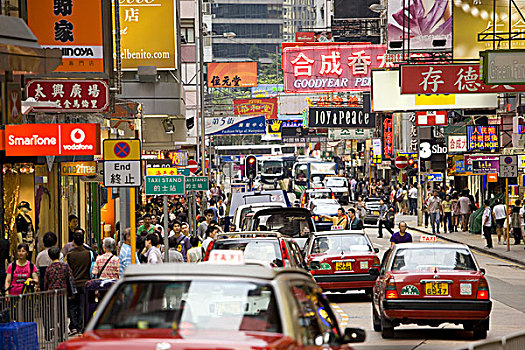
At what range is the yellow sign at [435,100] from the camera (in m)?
31.1

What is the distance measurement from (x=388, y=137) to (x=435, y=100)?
136 feet

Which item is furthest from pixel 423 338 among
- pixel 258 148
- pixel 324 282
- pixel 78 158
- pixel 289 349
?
pixel 258 148

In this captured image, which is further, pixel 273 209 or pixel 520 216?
pixel 520 216

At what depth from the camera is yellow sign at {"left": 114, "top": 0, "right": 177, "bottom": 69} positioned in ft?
82.6

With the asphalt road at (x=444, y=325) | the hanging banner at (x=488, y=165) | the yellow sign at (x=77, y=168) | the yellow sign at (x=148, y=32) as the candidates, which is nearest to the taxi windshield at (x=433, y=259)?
the asphalt road at (x=444, y=325)

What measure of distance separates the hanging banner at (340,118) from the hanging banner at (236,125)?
17.6 m

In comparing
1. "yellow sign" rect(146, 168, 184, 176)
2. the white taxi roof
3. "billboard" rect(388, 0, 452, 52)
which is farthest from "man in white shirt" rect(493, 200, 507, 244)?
the white taxi roof

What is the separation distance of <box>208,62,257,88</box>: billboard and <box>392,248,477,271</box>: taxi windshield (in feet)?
214

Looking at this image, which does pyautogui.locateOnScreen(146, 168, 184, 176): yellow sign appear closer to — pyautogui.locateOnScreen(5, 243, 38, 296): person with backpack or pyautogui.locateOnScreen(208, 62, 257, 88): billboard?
pyautogui.locateOnScreen(5, 243, 38, 296): person with backpack

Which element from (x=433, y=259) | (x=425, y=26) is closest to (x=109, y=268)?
(x=433, y=259)

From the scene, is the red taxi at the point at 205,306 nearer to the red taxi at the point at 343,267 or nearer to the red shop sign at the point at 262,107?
the red taxi at the point at 343,267

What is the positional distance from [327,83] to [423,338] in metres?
32.1

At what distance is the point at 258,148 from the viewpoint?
114000mm

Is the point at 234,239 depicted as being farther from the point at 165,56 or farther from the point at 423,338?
the point at 165,56
